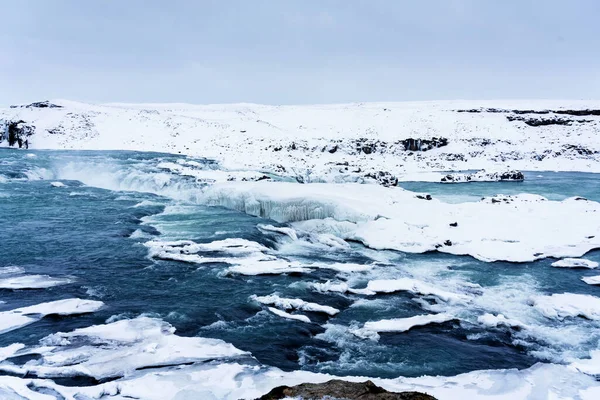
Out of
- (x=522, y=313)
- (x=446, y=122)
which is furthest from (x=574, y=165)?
(x=522, y=313)

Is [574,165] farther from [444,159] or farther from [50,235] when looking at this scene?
[50,235]

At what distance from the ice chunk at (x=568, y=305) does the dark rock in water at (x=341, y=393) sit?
7543 mm

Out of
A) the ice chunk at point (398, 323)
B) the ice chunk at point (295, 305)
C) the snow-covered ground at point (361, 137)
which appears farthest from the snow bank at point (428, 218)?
the snow-covered ground at point (361, 137)

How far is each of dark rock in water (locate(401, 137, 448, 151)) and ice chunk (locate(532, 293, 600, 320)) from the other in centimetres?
4763

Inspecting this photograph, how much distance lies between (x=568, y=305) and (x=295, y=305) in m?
6.88

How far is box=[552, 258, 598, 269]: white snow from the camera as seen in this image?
1482 cm

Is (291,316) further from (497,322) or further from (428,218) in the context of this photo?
(428,218)

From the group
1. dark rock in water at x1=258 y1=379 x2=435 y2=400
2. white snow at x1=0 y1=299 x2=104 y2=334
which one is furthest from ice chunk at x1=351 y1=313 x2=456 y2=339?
white snow at x1=0 y1=299 x2=104 y2=334

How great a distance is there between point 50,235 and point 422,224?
14.7 m

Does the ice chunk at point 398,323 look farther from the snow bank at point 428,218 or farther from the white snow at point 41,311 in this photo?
the white snow at point 41,311

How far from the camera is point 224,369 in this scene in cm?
779

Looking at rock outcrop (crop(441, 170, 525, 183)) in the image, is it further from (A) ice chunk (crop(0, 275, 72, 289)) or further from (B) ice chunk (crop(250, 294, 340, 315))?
(A) ice chunk (crop(0, 275, 72, 289))

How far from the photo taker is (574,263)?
49.1 ft

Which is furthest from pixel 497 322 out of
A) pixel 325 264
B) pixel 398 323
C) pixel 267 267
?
pixel 267 267
